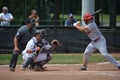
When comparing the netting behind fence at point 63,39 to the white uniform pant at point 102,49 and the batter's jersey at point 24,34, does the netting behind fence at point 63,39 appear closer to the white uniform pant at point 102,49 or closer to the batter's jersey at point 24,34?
the batter's jersey at point 24,34

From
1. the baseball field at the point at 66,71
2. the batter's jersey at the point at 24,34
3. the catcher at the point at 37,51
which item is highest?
the batter's jersey at the point at 24,34

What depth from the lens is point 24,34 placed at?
46.4ft

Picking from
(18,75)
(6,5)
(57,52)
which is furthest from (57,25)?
(18,75)

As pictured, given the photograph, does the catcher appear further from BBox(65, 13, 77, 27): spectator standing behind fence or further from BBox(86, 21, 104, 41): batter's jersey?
BBox(65, 13, 77, 27): spectator standing behind fence

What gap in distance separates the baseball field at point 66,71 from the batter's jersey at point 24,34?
839mm

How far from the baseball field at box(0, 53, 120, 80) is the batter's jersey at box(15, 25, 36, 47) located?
0.84m

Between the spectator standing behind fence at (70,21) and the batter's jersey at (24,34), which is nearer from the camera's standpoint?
the batter's jersey at (24,34)

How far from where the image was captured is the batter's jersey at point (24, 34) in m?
14.1

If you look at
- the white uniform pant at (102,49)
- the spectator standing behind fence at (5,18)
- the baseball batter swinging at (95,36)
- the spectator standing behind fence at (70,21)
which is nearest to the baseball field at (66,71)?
the white uniform pant at (102,49)

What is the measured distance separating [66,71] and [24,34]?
5.39 ft

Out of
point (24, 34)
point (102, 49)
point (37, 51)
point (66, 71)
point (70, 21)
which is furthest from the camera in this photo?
point (70, 21)

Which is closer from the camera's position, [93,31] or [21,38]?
[93,31]

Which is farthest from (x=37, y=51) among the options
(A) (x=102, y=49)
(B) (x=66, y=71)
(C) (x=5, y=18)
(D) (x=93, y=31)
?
(C) (x=5, y=18)

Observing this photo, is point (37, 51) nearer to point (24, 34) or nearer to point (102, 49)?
point (24, 34)
